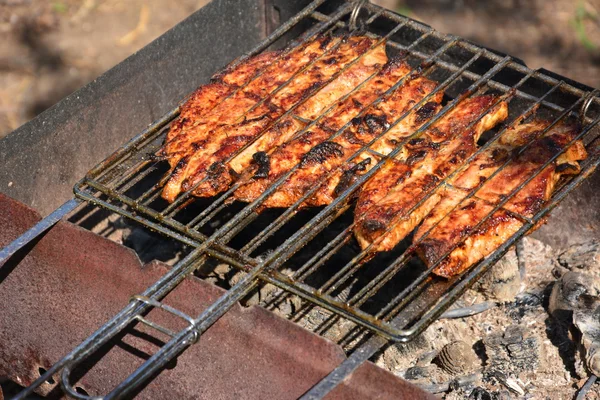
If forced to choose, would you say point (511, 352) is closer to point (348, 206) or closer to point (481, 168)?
point (481, 168)

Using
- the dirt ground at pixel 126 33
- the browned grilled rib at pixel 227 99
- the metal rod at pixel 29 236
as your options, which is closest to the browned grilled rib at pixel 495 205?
the browned grilled rib at pixel 227 99

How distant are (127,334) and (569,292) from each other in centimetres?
228

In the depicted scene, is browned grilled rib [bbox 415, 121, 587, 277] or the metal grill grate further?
browned grilled rib [bbox 415, 121, 587, 277]

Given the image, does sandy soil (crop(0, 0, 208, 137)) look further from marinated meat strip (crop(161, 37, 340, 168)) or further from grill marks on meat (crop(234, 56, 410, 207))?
grill marks on meat (crop(234, 56, 410, 207))

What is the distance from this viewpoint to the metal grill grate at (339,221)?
10.6ft

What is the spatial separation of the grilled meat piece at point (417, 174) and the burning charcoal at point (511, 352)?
0.90m

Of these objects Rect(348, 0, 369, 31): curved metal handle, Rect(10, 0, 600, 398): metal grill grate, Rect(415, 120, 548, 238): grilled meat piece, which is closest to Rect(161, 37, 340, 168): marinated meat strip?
Rect(10, 0, 600, 398): metal grill grate

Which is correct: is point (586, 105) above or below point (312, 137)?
below

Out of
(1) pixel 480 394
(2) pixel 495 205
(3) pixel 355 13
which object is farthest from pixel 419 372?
(3) pixel 355 13

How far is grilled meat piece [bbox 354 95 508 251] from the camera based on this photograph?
3.74 meters

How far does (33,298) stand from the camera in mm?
3971

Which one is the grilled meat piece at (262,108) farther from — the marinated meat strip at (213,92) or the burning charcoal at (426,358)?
the burning charcoal at (426,358)

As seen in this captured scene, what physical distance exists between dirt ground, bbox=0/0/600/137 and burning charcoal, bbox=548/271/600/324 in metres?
3.85

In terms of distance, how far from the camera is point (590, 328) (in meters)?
4.11
